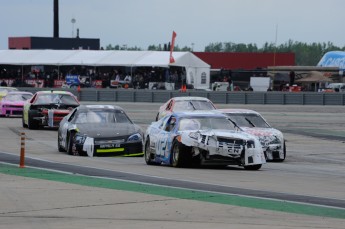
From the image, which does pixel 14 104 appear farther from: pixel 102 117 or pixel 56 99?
pixel 102 117

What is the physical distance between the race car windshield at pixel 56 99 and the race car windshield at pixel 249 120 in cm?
1095

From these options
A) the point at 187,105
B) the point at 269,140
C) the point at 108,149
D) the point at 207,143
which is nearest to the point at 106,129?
the point at 108,149

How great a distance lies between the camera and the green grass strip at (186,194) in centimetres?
1266

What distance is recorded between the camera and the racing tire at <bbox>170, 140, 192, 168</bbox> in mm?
19375

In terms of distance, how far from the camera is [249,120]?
25.1m

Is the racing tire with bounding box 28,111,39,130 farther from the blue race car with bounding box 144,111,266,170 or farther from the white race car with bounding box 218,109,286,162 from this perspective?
the blue race car with bounding box 144,111,266,170

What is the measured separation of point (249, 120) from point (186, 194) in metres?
11.0

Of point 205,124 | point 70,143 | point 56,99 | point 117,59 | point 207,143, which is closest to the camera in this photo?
point 207,143

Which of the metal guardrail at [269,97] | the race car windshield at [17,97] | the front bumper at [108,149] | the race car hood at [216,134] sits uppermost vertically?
the race car hood at [216,134]

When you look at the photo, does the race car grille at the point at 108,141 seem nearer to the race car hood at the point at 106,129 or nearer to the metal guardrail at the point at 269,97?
the race car hood at the point at 106,129

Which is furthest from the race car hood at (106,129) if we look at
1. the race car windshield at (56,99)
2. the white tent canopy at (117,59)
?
the white tent canopy at (117,59)

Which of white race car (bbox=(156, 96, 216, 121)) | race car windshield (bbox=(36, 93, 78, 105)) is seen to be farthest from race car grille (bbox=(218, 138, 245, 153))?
race car windshield (bbox=(36, 93, 78, 105))

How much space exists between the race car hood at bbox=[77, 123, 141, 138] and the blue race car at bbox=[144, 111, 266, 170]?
128 inches

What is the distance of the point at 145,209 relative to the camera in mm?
12562
